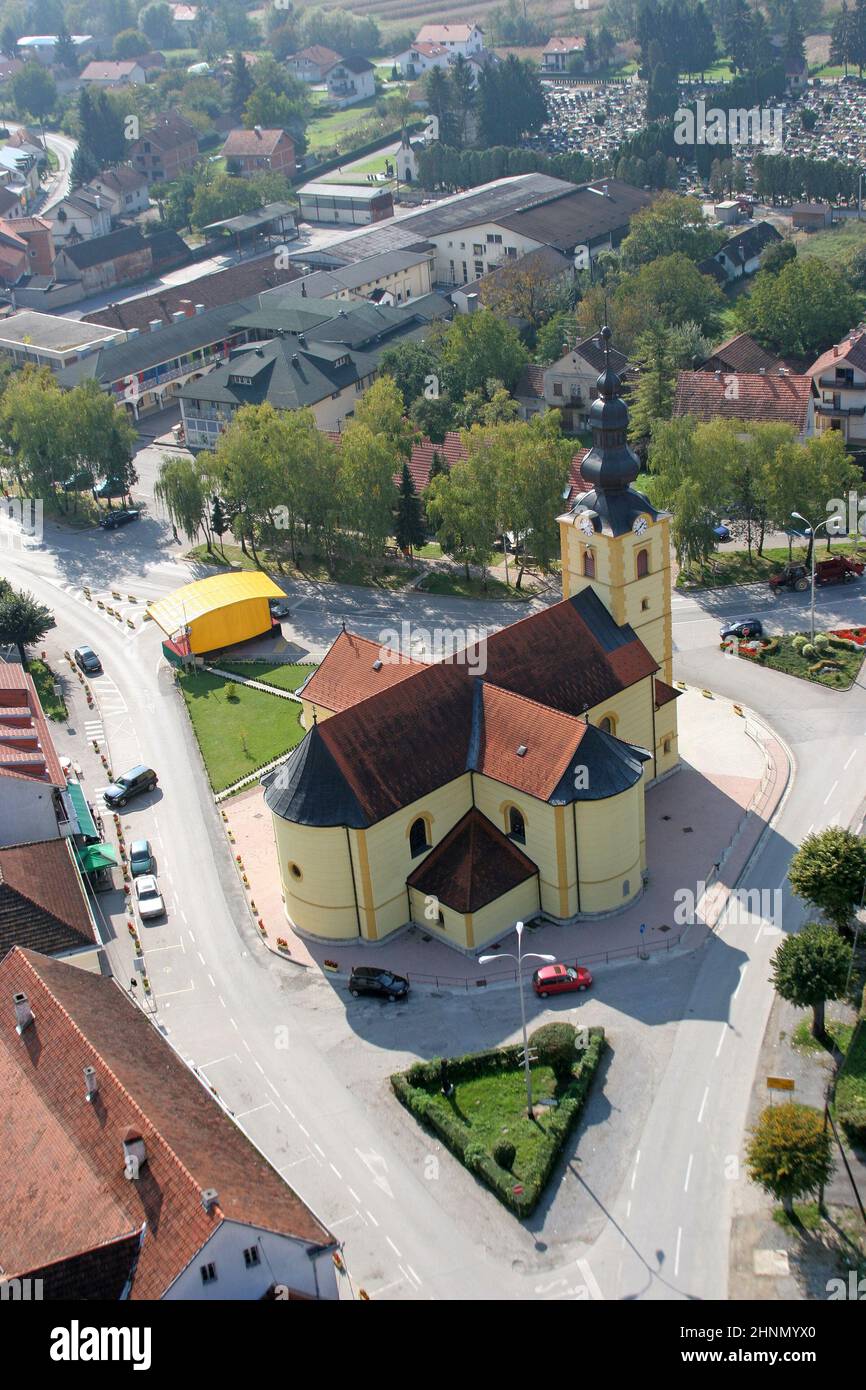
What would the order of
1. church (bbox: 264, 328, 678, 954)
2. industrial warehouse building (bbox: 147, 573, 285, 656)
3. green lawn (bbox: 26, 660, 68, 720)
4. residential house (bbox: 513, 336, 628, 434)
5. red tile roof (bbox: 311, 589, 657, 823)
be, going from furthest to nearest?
residential house (bbox: 513, 336, 628, 434) < industrial warehouse building (bbox: 147, 573, 285, 656) < green lawn (bbox: 26, 660, 68, 720) < red tile roof (bbox: 311, 589, 657, 823) < church (bbox: 264, 328, 678, 954)

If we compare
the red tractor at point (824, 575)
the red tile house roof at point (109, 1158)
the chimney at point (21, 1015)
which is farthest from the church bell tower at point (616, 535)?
the chimney at point (21, 1015)

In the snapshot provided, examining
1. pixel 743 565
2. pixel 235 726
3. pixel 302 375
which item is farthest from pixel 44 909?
pixel 302 375

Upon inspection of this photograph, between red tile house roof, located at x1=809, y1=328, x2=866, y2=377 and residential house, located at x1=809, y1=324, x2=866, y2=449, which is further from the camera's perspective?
residential house, located at x1=809, y1=324, x2=866, y2=449

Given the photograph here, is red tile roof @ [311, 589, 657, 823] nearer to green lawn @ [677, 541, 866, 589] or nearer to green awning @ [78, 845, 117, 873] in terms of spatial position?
green awning @ [78, 845, 117, 873]

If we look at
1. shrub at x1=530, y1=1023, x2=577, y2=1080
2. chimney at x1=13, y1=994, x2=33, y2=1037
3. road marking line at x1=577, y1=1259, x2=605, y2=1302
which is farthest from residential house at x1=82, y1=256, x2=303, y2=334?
road marking line at x1=577, y1=1259, x2=605, y2=1302

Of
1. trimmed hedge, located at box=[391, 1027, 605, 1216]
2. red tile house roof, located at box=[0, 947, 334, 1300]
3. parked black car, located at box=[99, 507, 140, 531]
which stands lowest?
parked black car, located at box=[99, 507, 140, 531]

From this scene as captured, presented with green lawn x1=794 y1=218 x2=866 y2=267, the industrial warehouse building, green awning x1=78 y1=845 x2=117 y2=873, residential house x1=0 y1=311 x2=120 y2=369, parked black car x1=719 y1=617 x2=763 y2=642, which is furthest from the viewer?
green lawn x1=794 y1=218 x2=866 y2=267

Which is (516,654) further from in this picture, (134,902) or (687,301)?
(687,301)

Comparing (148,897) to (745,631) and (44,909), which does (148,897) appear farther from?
(745,631)
